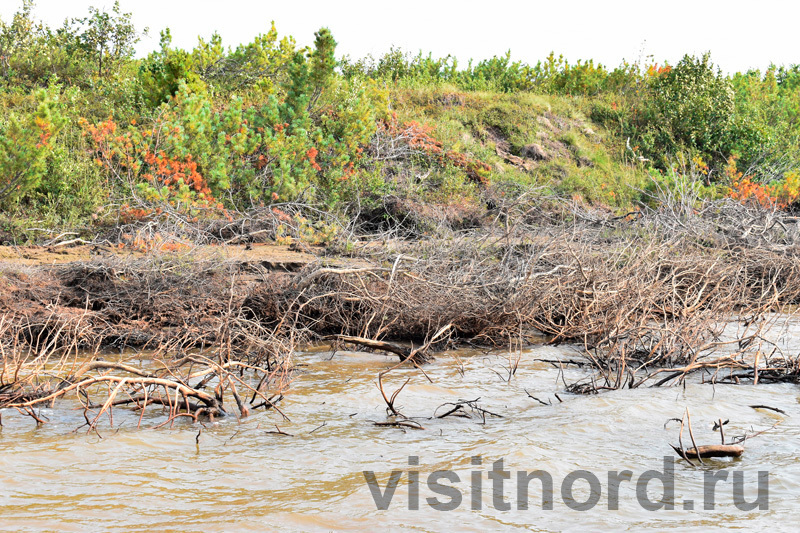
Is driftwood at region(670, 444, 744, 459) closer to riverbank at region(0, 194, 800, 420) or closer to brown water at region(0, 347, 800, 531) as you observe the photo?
brown water at region(0, 347, 800, 531)

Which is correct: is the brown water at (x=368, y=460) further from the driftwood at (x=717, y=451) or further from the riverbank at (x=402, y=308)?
the riverbank at (x=402, y=308)

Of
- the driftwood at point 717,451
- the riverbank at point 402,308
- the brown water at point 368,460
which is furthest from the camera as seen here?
the riverbank at point 402,308

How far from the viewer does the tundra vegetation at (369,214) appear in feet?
20.4

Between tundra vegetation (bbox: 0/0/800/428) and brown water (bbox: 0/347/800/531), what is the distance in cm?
23

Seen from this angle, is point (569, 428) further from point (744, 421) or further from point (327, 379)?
point (327, 379)

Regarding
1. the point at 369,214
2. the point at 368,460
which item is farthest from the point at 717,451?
the point at 369,214

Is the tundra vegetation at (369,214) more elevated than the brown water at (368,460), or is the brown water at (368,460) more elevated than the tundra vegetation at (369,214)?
the tundra vegetation at (369,214)

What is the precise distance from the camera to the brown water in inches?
132

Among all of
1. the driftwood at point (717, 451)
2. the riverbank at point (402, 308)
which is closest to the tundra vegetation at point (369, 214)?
the riverbank at point (402, 308)

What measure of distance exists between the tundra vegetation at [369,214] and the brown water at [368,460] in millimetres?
231

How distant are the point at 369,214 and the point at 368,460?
31.2ft

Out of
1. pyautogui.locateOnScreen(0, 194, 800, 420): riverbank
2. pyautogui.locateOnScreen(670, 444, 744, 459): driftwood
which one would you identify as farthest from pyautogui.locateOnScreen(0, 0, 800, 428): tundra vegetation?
pyautogui.locateOnScreen(670, 444, 744, 459): driftwood

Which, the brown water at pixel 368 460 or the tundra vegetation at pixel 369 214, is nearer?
the brown water at pixel 368 460

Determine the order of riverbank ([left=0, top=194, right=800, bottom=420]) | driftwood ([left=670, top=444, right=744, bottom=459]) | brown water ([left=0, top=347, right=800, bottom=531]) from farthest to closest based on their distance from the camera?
1. riverbank ([left=0, top=194, right=800, bottom=420])
2. driftwood ([left=670, top=444, right=744, bottom=459])
3. brown water ([left=0, top=347, right=800, bottom=531])
